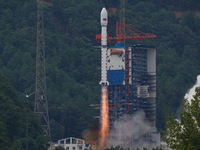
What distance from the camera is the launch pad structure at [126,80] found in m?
169

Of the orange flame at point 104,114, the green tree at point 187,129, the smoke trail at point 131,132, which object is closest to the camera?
the green tree at point 187,129

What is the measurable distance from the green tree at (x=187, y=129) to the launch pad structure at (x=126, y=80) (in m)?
89.3

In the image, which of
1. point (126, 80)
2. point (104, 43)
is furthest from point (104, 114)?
point (104, 43)

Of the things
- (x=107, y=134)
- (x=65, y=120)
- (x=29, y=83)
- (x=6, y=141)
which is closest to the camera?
(x=6, y=141)

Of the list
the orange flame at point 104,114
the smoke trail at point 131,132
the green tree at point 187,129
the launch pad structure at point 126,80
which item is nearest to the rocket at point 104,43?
the launch pad structure at point 126,80

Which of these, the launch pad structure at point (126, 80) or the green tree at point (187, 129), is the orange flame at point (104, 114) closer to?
the launch pad structure at point (126, 80)

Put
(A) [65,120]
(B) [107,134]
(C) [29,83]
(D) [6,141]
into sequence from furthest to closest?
1. (C) [29,83]
2. (A) [65,120]
3. (B) [107,134]
4. (D) [6,141]

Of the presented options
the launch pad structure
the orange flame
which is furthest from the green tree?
the launch pad structure

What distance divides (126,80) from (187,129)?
307ft

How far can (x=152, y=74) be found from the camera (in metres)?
175

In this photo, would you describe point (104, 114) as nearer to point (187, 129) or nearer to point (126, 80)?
point (126, 80)

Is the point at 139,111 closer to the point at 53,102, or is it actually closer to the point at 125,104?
the point at 125,104

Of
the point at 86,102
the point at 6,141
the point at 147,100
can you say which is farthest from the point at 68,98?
the point at 6,141

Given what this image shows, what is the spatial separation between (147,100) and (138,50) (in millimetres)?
8699
